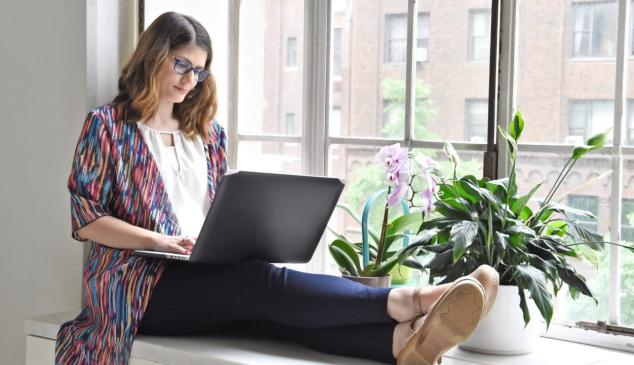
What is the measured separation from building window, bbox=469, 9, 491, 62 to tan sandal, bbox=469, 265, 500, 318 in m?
0.74

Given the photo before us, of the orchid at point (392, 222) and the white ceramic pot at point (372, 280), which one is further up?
the orchid at point (392, 222)

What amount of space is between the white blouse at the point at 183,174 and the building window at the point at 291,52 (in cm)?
46

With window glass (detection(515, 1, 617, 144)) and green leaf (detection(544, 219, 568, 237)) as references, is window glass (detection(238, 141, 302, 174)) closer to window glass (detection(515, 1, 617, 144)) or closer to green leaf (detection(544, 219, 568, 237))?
window glass (detection(515, 1, 617, 144))

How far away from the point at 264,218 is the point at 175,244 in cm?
26

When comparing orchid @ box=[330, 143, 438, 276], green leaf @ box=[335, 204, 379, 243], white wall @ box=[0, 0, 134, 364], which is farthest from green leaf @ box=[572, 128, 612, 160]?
white wall @ box=[0, 0, 134, 364]

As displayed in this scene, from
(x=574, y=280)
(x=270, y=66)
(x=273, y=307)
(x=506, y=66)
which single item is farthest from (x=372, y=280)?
(x=270, y=66)

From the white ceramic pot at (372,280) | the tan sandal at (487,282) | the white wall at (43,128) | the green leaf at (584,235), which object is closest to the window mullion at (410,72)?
the white ceramic pot at (372,280)

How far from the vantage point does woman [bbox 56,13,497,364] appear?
2.03 meters

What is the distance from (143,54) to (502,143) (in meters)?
1.00

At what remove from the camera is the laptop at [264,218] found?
2.08 metres

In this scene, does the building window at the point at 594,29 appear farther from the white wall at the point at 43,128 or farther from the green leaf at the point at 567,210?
the white wall at the point at 43,128

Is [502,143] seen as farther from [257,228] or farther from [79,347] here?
[79,347]

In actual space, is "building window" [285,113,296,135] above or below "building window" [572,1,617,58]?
below

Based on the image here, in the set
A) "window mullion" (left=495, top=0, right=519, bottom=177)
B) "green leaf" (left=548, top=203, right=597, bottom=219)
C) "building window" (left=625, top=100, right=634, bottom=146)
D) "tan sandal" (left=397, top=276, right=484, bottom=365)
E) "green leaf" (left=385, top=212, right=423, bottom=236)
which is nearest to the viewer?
"tan sandal" (left=397, top=276, right=484, bottom=365)
